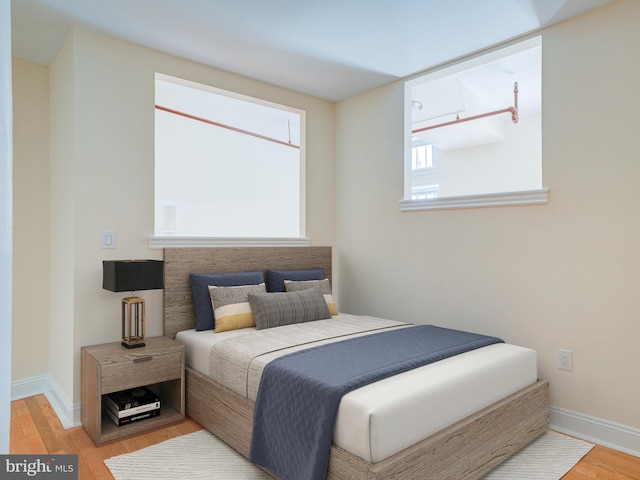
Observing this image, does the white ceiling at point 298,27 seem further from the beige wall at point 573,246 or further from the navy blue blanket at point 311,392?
the navy blue blanket at point 311,392

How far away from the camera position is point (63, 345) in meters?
2.78

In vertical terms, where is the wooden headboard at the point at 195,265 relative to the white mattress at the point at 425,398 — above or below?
above

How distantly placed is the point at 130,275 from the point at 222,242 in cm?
88

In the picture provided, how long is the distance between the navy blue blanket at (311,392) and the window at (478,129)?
1.34 m

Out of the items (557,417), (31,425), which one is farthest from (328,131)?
(31,425)

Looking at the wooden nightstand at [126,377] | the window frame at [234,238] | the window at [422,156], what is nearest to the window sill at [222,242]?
the window frame at [234,238]

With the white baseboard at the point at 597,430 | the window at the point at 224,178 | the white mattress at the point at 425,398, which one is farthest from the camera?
the window at the point at 224,178

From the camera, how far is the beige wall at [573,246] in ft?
7.61

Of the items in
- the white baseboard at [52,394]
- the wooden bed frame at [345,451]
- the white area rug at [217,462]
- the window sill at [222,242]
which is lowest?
the white area rug at [217,462]

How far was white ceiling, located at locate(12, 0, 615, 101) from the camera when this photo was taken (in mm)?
2377

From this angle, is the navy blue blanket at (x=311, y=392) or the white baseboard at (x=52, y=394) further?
the white baseboard at (x=52, y=394)

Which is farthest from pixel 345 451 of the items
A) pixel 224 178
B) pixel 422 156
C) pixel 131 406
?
pixel 422 156

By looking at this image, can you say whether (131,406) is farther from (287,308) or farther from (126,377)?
(287,308)

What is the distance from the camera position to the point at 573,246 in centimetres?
251
